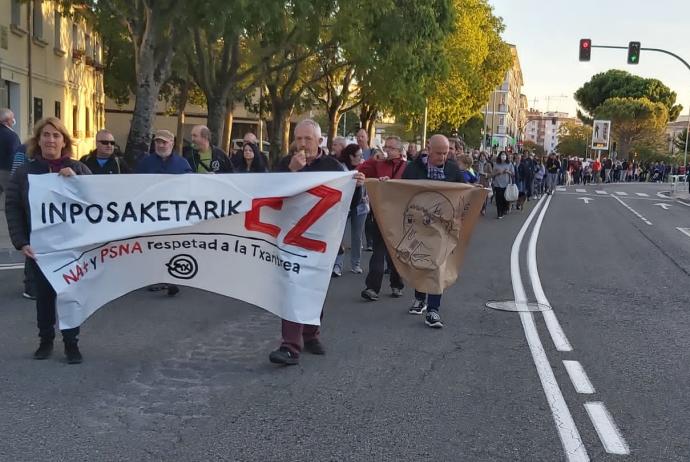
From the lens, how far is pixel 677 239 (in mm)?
15688

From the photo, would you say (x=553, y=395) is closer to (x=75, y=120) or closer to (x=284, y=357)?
(x=284, y=357)

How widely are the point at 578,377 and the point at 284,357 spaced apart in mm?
2162

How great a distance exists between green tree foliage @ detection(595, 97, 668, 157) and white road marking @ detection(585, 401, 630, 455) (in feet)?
281

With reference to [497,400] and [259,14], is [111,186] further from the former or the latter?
[259,14]

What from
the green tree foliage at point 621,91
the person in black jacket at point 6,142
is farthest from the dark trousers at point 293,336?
the green tree foliage at point 621,91

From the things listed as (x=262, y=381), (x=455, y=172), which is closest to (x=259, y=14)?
(x=455, y=172)

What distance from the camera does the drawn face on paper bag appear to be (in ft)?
22.5

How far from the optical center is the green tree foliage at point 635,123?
279 feet

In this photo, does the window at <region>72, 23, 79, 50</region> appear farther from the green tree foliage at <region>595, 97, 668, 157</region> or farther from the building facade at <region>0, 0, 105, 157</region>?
the green tree foliage at <region>595, 97, 668, 157</region>

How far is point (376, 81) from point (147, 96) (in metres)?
12.7

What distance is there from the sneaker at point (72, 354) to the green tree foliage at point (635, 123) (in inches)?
3402

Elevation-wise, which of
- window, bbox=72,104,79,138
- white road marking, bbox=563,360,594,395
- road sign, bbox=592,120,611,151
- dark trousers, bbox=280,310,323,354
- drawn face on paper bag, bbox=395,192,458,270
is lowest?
white road marking, bbox=563,360,594,395

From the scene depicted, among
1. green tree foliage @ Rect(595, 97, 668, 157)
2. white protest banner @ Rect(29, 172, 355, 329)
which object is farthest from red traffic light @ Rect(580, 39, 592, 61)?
green tree foliage @ Rect(595, 97, 668, 157)

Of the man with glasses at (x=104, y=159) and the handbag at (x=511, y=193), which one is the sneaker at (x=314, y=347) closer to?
the man with glasses at (x=104, y=159)
